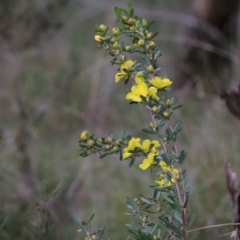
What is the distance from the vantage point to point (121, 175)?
3.25 meters

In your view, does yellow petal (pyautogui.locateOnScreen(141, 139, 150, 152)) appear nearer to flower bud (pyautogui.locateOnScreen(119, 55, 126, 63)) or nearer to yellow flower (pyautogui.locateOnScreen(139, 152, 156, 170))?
yellow flower (pyautogui.locateOnScreen(139, 152, 156, 170))

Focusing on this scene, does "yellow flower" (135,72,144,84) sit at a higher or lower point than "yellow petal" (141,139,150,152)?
Result: higher

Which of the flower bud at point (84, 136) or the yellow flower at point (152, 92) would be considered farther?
the flower bud at point (84, 136)

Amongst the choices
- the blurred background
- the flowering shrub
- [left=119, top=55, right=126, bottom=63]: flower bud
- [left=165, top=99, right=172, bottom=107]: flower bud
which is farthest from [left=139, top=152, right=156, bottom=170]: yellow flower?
the blurred background

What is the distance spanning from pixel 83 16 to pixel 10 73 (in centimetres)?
127

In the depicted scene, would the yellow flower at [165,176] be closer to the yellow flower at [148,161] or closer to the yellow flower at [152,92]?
the yellow flower at [148,161]

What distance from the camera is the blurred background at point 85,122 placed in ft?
8.16

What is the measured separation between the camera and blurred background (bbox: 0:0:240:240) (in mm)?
2486

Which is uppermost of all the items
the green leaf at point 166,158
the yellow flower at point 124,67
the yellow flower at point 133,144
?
the yellow flower at point 124,67

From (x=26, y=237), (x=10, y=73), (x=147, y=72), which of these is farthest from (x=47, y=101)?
(x=147, y=72)

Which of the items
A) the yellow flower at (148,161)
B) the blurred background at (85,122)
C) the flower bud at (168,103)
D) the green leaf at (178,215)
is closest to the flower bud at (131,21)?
the flower bud at (168,103)

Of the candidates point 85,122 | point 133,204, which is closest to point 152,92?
point 133,204

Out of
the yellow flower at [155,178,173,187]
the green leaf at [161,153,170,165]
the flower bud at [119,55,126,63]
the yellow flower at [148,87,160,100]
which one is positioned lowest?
the yellow flower at [155,178,173,187]

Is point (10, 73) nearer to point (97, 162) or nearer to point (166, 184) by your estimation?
point (97, 162)
